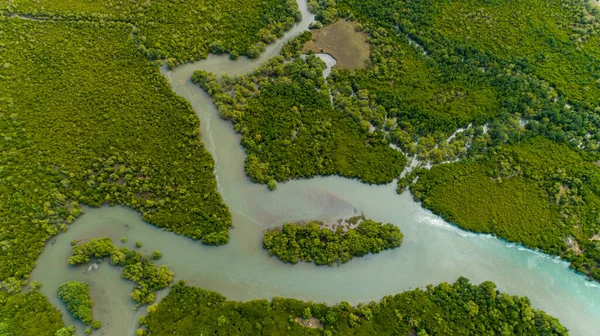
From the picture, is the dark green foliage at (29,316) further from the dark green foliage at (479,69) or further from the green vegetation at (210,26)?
the dark green foliage at (479,69)

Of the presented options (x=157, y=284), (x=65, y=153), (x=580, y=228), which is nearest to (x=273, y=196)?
(x=157, y=284)

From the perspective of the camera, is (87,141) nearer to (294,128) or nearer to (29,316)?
(29,316)

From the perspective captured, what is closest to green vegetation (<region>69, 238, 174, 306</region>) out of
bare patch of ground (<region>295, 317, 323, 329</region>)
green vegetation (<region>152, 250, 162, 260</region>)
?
green vegetation (<region>152, 250, 162, 260</region>)

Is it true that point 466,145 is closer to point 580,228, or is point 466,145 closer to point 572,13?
point 580,228

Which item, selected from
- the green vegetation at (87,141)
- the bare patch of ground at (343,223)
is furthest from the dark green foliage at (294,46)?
the bare patch of ground at (343,223)

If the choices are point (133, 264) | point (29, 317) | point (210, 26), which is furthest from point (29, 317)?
point (210, 26)

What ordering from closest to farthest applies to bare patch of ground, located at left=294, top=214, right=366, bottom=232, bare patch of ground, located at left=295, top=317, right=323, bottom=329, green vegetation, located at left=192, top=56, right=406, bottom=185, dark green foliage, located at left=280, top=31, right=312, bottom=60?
bare patch of ground, located at left=295, top=317, right=323, bottom=329 → bare patch of ground, located at left=294, top=214, right=366, bottom=232 → green vegetation, located at left=192, top=56, right=406, bottom=185 → dark green foliage, located at left=280, top=31, right=312, bottom=60

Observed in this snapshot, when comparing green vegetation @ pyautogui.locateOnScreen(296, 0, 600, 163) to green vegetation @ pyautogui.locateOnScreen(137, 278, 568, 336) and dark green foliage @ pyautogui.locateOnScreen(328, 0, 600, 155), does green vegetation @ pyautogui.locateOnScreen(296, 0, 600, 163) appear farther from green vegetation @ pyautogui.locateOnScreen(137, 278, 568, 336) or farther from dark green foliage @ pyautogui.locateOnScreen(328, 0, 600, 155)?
green vegetation @ pyautogui.locateOnScreen(137, 278, 568, 336)
